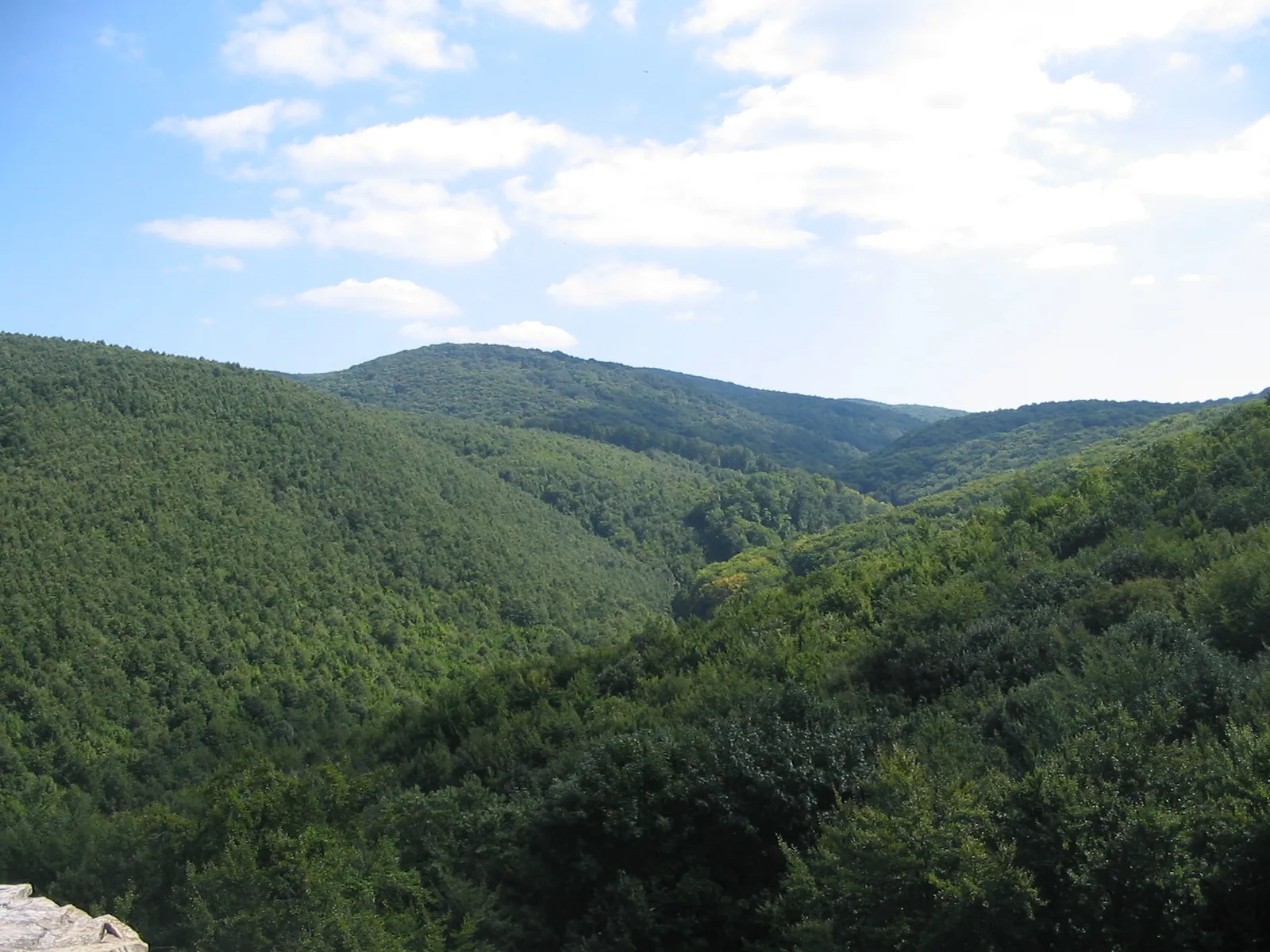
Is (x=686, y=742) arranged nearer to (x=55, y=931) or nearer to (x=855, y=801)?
(x=855, y=801)

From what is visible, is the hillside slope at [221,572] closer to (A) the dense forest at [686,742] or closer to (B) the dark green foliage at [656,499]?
(A) the dense forest at [686,742]

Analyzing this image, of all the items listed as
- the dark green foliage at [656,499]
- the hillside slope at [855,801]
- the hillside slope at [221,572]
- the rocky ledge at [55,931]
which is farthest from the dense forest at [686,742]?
the dark green foliage at [656,499]

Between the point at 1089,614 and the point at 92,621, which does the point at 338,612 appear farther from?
the point at 1089,614

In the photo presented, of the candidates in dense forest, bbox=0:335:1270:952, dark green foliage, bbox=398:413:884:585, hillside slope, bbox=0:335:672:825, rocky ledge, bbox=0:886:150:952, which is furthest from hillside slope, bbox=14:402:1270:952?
dark green foliage, bbox=398:413:884:585

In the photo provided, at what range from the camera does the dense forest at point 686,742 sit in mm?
12031

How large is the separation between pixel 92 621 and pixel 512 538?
52.1 meters

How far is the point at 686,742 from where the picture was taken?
2070cm

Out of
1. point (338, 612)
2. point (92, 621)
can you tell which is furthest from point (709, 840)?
point (338, 612)

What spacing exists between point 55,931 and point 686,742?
12872 mm

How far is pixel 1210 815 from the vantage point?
35.8ft

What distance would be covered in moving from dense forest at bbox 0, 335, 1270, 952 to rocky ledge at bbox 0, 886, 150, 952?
497 centimetres

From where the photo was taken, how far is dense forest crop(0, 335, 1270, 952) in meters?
12.0

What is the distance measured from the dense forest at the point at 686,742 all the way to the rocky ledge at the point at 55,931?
16.3 ft

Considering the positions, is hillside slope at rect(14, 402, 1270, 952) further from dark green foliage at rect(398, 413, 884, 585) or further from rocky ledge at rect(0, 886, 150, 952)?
dark green foliage at rect(398, 413, 884, 585)
